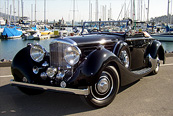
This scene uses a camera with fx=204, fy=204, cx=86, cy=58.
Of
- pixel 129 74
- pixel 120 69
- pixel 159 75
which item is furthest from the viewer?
pixel 159 75

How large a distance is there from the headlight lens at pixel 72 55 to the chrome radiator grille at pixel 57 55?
A: 19cm

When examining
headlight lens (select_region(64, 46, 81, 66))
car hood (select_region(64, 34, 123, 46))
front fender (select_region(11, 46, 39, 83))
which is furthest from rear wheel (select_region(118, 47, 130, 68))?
front fender (select_region(11, 46, 39, 83))

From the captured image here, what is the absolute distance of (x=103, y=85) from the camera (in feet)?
12.1

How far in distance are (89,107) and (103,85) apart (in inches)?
19.2

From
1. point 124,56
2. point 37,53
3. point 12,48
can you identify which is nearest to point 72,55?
point 37,53

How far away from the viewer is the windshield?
581 centimetres

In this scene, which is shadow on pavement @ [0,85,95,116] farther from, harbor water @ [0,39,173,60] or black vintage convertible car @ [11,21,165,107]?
harbor water @ [0,39,173,60]

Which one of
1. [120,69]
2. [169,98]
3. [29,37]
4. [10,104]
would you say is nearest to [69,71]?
[120,69]

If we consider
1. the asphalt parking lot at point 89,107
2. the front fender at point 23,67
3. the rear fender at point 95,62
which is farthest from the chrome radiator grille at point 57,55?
the asphalt parking lot at point 89,107

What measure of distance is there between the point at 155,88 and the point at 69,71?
91.2 inches

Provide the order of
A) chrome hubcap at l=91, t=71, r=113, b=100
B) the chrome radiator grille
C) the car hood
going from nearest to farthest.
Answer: chrome hubcap at l=91, t=71, r=113, b=100 → the chrome radiator grille → the car hood

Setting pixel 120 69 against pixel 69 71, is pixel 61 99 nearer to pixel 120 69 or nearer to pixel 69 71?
pixel 69 71

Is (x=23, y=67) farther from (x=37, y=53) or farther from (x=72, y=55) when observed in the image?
(x=72, y=55)

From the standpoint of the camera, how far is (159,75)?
6.29 meters
